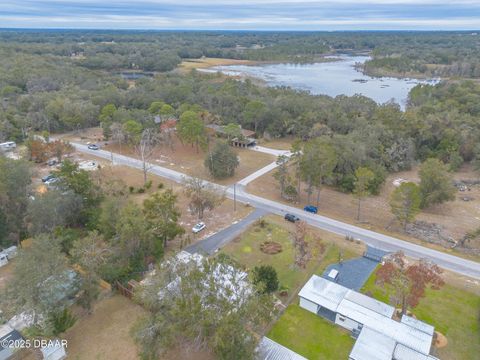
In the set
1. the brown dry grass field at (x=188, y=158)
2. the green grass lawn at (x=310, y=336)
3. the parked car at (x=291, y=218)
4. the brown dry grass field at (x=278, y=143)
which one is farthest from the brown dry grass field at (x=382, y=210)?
the green grass lawn at (x=310, y=336)

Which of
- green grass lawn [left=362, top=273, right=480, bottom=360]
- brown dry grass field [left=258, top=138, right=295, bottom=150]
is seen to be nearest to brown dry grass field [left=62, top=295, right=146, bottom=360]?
green grass lawn [left=362, top=273, right=480, bottom=360]

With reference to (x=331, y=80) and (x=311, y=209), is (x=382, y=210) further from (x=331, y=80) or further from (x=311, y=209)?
(x=331, y=80)

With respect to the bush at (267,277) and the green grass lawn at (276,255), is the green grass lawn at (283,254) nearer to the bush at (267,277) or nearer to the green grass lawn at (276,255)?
Answer: the green grass lawn at (276,255)

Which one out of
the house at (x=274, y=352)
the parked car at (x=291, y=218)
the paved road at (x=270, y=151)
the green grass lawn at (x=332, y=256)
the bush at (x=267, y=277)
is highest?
the bush at (x=267, y=277)

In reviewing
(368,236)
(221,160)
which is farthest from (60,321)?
(221,160)

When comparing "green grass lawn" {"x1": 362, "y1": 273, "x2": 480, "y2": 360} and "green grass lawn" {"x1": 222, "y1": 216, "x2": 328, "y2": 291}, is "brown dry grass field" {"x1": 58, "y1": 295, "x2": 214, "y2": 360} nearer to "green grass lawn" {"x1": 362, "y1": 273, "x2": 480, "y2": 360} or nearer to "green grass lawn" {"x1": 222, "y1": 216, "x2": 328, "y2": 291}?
"green grass lawn" {"x1": 222, "y1": 216, "x2": 328, "y2": 291}

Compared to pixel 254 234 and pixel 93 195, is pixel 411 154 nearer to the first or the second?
pixel 254 234
